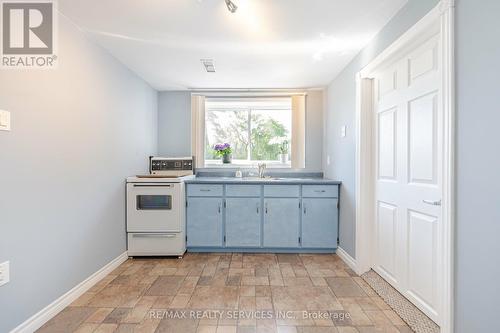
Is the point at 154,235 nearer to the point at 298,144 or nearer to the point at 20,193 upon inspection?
the point at 20,193

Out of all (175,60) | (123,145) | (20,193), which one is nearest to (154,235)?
(123,145)

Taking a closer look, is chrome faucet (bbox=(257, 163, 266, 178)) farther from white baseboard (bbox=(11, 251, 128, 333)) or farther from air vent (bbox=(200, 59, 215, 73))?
white baseboard (bbox=(11, 251, 128, 333))

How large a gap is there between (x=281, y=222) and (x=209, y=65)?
2043 mm

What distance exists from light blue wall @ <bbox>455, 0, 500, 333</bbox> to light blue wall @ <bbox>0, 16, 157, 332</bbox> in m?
Answer: 2.55

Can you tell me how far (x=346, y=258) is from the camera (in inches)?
121

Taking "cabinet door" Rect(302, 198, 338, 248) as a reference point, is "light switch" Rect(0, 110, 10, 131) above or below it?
above

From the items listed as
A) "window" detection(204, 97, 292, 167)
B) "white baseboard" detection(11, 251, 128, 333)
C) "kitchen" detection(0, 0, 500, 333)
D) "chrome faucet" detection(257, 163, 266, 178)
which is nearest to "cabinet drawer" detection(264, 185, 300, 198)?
"kitchen" detection(0, 0, 500, 333)

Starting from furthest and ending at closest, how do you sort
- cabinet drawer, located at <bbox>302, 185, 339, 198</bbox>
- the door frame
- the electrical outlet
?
cabinet drawer, located at <bbox>302, 185, 339, 198</bbox>, the electrical outlet, the door frame

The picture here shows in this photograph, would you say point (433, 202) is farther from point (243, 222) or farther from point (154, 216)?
point (154, 216)

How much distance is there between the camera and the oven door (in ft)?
10.4

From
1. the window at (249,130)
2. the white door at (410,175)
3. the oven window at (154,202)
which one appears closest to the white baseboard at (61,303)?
the oven window at (154,202)

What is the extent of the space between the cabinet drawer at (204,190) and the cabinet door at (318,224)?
3.54 ft

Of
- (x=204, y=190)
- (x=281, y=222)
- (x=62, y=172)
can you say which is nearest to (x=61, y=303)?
(x=62, y=172)

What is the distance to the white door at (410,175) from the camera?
181cm
